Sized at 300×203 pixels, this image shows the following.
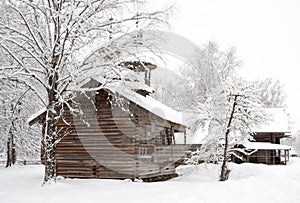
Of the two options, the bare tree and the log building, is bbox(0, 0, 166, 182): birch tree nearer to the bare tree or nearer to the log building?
the log building

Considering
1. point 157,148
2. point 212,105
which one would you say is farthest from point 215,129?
point 157,148

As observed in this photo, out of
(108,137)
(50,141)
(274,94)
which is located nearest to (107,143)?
(108,137)

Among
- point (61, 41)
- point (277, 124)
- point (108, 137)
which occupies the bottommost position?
point (108, 137)

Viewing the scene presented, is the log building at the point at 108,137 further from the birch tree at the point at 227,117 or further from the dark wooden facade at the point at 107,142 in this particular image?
the birch tree at the point at 227,117

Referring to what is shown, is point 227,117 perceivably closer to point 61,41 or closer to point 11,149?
point 61,41

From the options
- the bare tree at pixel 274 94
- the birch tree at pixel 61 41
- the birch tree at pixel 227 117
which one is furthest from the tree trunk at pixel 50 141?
the bare tree at pixel 274 94

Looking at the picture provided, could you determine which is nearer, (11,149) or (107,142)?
(107,142)

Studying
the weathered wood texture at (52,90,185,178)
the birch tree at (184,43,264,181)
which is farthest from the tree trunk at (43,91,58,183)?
the birch tree at (184,43,264,181)

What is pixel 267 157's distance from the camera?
118ft

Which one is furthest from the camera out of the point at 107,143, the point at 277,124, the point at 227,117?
the point at 277,124

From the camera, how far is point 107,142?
1792cm

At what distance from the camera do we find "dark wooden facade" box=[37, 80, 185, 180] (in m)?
17.2

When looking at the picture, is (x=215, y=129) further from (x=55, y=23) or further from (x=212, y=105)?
(x=55, y=23)

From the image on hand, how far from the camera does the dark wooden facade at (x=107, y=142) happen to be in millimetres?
17156
